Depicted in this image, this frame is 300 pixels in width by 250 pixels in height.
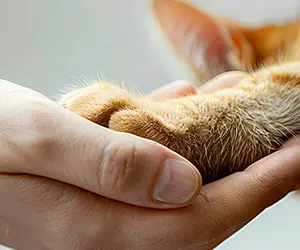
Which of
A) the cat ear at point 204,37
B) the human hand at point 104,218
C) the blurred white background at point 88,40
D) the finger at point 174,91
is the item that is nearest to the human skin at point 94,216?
the human hand at point 104,218

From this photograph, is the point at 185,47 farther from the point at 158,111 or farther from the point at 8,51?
the point at 158,111

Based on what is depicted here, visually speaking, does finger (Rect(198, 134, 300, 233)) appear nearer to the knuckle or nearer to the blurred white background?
the knuckle

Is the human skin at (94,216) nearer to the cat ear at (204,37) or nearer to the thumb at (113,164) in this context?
the thumb at (113,164)

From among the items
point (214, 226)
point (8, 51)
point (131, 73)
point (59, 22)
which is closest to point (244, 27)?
point (131, 73)

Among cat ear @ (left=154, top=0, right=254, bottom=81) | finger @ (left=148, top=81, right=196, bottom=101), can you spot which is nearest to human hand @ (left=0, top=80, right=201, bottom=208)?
finger @ (left=148, top=81, right=196, bottom=101)

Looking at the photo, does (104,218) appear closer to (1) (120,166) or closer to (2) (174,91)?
(1) (120,166)
